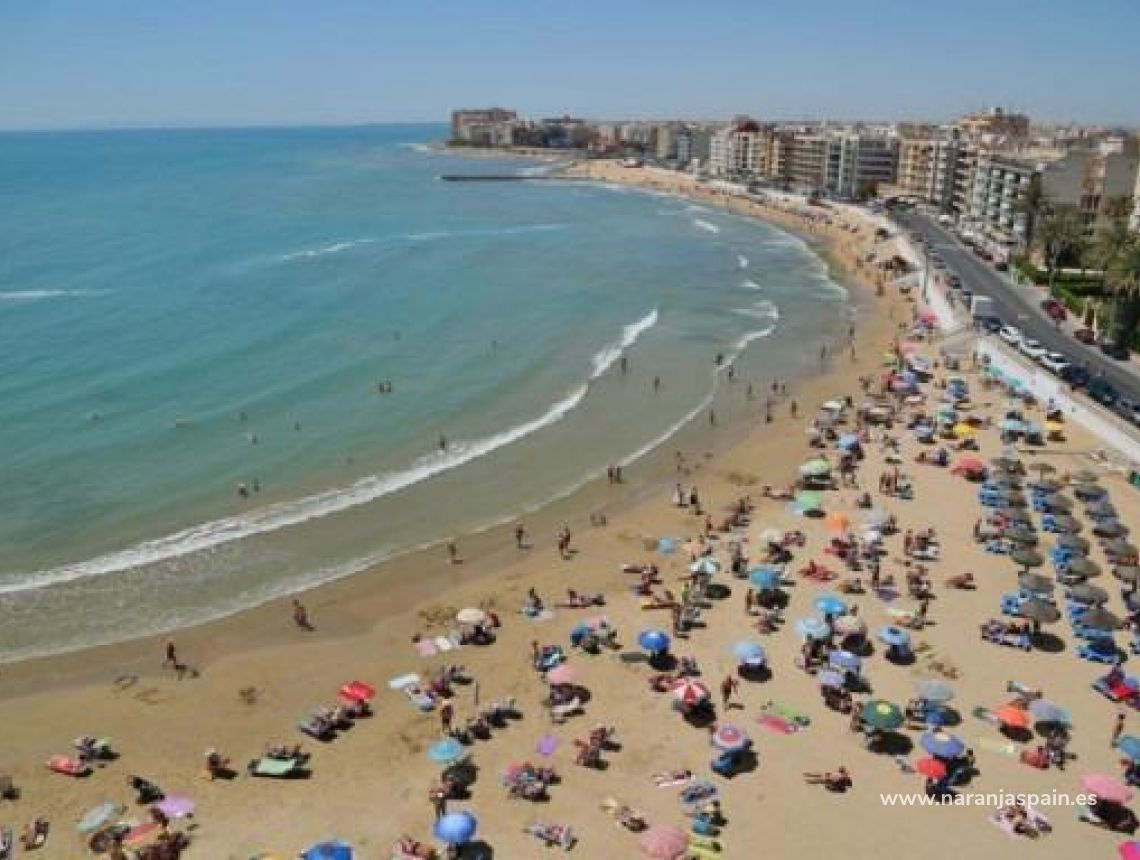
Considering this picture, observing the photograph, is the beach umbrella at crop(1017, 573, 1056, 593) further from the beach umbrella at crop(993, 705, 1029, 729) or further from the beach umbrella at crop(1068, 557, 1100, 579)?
the beach umbrella at crop(993, 705, 1029, 729)

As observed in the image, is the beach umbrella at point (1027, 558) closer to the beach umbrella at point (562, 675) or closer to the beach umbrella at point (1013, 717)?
the beach umbrella at point (1013, 717)

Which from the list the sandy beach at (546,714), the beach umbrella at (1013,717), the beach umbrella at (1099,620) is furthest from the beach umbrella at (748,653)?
the beach umbrella at (1099,620)

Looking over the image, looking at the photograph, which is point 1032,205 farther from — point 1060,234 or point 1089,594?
point 1089,594

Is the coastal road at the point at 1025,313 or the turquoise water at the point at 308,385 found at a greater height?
the coastal road at the point at 1025,313

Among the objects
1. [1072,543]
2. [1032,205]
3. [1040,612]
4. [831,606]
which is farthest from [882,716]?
[1032,205]

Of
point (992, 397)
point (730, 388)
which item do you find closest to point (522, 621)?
point (730, 388)
